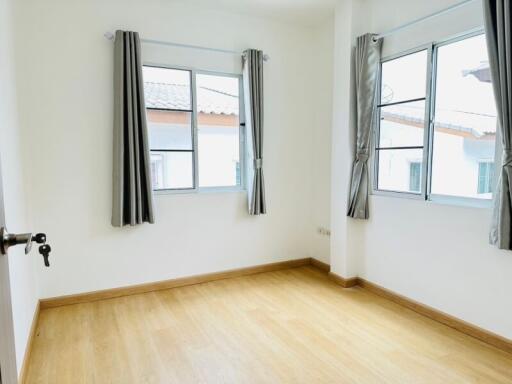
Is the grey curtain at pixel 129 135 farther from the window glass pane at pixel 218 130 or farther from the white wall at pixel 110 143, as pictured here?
the window glass pane at pixel 218 130

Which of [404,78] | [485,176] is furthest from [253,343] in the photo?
[404,78]

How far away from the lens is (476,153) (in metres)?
2.53

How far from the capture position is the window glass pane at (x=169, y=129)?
332 centimetres

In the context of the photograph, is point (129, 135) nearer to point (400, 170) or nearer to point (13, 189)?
point (13, 189)

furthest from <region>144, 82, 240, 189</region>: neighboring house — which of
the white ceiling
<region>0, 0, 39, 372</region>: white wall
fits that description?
<region>0, 0, 39, 372</region>: white wall

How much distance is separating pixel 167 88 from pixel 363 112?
1912mm

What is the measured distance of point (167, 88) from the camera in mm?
3354

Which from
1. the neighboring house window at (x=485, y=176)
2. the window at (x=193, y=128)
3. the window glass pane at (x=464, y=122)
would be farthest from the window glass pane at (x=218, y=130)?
the neighboring house window at (x=485, y=176)

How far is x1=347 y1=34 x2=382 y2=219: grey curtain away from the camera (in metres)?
3.14

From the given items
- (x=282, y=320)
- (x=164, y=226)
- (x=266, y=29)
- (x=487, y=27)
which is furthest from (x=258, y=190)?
(x=487, y=27)

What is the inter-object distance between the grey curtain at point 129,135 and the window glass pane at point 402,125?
2228 millimetres

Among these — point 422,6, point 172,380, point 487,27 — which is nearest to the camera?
point 172,380

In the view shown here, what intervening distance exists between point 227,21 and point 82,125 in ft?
5.85

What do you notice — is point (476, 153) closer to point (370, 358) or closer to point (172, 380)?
point (370, 358)
